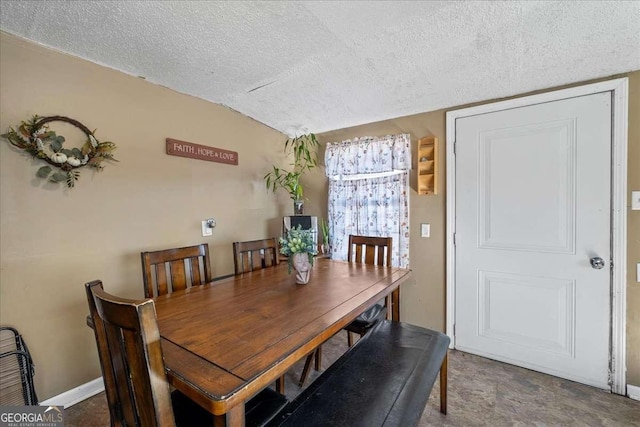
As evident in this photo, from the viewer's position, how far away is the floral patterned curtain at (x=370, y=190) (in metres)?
2.65

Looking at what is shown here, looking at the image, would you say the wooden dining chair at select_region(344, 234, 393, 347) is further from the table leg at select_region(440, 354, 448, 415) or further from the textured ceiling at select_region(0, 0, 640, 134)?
the textured ceiling at select_region(0, 0, 640, 134)

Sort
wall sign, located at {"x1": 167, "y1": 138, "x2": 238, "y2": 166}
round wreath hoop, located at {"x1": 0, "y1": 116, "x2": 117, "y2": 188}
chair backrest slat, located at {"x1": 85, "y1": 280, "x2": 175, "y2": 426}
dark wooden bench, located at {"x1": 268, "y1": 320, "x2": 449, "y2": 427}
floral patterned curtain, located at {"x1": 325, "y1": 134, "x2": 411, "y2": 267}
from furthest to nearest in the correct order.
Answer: floral patterned curtain, located at {"x1": 325, "y1": 134, "x2": 411, "y2": 267} → wall sign, located at {"x1": 167, "y1": 138, "x2": 238, "y2": 166} → round wreath hoop, located at {"x1": 0, "y1": 116, "x2": 117, "y2": 188} → dark wooden bench, located at {"x1": 268, "y1": 320, "x2": 449, "y2": 427} → chair backrest slat, located at {"x1": 85, "y1": 280, "x2": 175, "y2": 426}

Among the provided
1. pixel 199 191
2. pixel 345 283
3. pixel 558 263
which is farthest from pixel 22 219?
pixel 558 263

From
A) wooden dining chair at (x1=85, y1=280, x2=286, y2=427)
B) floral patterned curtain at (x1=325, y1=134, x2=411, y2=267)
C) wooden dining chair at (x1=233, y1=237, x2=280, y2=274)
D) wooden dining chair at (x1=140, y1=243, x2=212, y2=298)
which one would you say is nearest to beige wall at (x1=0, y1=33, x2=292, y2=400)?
wooden dining chair at (x1=140, y1=243, x2=212, y2=298)

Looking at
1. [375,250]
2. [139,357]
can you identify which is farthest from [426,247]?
[139,357]

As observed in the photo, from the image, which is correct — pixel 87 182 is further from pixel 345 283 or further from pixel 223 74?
pixel 345 283

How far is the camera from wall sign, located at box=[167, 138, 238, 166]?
2205mm

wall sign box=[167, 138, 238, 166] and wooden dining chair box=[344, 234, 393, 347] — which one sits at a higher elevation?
wall sign box=[167, 138, 238, 166]

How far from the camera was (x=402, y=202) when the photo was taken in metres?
2.65

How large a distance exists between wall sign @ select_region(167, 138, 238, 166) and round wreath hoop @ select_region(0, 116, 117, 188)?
17.8 inches

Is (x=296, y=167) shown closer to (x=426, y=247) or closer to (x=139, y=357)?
(x=426, y=247)

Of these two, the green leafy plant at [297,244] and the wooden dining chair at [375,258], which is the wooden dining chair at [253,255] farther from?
the wooden dining chair at [375,258]

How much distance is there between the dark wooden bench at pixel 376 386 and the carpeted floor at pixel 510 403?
14.2 inches

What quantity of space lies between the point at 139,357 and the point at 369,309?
1597mm
